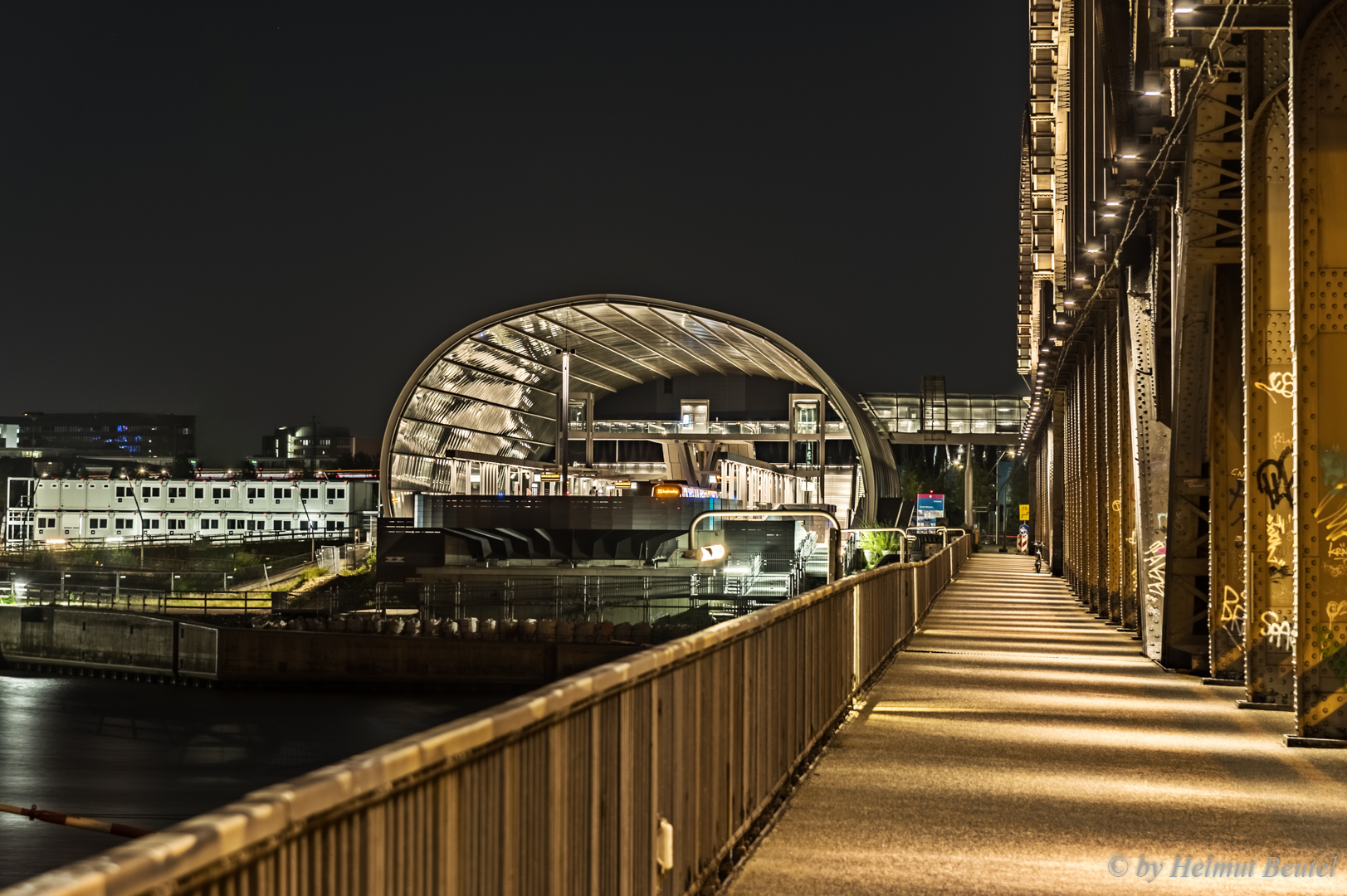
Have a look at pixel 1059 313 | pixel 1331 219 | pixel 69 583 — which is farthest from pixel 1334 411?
pixel 69 583

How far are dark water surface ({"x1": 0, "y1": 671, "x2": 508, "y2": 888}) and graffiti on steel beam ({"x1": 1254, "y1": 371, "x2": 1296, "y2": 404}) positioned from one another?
889 inches

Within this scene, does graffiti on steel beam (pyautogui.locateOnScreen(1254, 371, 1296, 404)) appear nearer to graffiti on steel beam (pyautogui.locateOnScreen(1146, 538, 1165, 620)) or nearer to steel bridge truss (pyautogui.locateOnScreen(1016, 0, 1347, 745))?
steel bridge truss (pyautogui.locateOnScreen(1016, 0, 1347, 745))

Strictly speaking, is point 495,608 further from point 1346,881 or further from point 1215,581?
point 1346,881

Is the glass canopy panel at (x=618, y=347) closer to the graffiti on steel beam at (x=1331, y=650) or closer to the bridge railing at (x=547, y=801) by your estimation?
the graffiti on steel beam at (x=1331, y=650)

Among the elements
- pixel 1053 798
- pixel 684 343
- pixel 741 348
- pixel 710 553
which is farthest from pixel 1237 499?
pixel 684 343

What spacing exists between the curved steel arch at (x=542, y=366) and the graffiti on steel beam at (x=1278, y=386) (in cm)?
8666

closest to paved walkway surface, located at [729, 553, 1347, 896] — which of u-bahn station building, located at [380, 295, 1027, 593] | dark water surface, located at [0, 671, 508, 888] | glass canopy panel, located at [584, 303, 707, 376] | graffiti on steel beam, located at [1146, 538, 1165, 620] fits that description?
graffiti on steel beam, located at [1146, 538, 1165, 620]

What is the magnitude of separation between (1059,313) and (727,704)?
3805cm

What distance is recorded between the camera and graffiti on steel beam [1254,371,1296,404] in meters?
14.5

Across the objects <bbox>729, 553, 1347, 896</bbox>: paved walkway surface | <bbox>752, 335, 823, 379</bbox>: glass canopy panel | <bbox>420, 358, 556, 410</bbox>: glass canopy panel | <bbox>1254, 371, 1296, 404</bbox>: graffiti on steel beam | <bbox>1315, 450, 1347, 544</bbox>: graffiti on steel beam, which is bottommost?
<bbox>729, 553, 1347, 896</bbox>: paved walkway surface

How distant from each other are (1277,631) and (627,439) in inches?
4264

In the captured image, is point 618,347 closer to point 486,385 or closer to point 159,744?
point 486,385

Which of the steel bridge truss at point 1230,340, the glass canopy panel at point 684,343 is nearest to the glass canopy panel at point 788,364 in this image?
the glass canopy panel at point 684,343

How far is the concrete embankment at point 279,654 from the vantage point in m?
44.9
